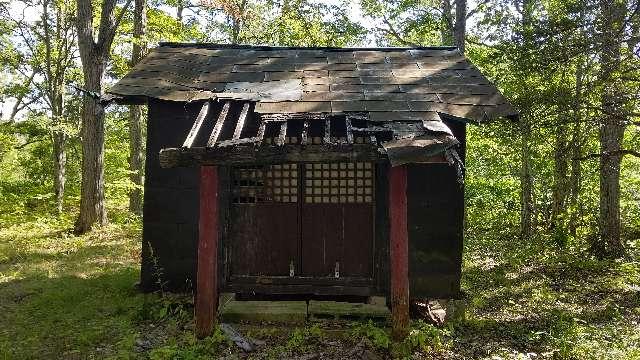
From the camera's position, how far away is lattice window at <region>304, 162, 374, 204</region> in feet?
24.6

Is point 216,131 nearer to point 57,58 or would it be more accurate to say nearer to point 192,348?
point 192,348

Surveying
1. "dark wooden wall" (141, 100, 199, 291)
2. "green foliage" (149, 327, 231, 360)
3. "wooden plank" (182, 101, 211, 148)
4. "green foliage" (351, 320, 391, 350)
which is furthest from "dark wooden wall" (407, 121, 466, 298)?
"dark wooden wall" (141, 100, 199, 291)

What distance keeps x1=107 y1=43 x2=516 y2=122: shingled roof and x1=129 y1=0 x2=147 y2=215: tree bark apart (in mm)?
7253

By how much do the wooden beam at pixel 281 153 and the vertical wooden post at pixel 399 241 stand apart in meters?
0.84

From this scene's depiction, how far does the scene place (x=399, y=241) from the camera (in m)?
6.09

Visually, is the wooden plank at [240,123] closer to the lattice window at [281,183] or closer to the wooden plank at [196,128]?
the wooden plank at [196,128]

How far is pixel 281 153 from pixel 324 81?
9.04 feet

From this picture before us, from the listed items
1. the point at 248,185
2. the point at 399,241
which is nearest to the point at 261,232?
the point at 248,185

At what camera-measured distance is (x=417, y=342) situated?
6.16 m

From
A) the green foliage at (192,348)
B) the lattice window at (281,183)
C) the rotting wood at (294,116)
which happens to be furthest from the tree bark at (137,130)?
the green foliage at (192,348)

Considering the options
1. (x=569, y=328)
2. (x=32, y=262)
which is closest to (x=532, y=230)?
(x=569, y=328)

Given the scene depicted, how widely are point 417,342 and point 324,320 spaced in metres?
1.52

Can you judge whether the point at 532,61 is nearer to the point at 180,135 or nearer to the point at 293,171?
the point at 293,171

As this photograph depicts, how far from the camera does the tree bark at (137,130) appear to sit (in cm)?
1562
